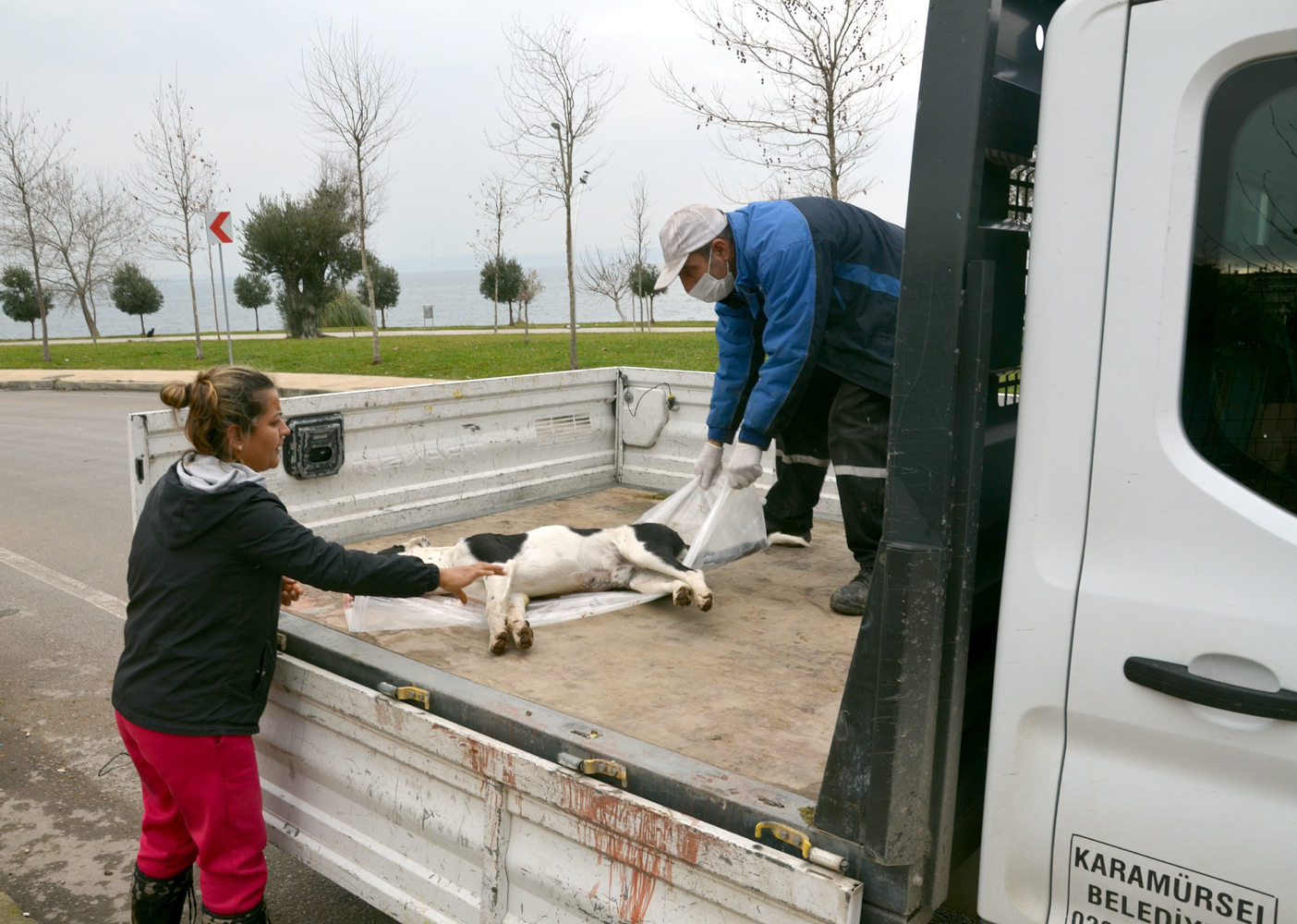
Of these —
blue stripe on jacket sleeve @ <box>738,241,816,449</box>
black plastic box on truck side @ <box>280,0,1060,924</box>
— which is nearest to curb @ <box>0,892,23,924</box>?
black plastic box on truck side @ <box>280,0,1060,924</box>

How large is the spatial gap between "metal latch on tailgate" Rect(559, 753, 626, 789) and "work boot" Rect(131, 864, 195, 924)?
1315mm

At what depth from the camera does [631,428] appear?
4.84 metres

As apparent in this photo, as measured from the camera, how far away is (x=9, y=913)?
3.04m

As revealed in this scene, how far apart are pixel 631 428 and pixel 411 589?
2444 mm

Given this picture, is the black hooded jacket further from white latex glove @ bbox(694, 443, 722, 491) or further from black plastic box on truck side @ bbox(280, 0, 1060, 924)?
white latex glove @ bbox(694, 443, 722, 491)

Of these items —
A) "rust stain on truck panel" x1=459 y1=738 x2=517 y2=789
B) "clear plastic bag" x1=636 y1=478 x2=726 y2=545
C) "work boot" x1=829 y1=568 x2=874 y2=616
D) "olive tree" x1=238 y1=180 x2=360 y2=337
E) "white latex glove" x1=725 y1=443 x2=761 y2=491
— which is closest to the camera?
"rust stain on truck panel" x1=459 y1=738 x2=517 y2=789

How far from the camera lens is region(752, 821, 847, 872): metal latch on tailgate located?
1.57 meters

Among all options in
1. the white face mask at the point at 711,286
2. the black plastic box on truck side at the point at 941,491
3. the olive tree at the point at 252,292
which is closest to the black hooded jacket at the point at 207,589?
the black plastic box on truck side at the point at 941,491

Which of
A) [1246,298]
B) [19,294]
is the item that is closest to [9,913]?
[1246,298]

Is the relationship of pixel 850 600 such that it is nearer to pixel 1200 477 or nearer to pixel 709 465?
pixel 709 465

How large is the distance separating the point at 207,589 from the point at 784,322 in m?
1.89

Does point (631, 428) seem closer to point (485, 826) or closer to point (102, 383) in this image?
point (485, 826)

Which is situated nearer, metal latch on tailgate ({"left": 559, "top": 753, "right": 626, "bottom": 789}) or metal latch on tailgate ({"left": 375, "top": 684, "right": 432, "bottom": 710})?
metal latch on tailgate ({"left": 559, "top": 753, "right": 626, "bottom": 789})

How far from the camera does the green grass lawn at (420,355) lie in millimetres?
17891
